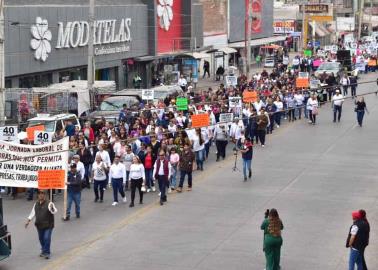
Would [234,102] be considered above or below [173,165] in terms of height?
above

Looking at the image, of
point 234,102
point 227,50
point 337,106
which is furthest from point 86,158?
point 227,50

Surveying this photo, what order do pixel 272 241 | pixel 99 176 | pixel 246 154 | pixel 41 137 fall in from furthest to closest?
1. pixel 246 154
2. pixel 41 137
3. pixel 99 176
4. pixel 272 241

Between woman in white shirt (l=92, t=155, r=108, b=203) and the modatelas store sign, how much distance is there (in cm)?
1757

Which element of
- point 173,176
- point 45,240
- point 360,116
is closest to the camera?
point 45,240

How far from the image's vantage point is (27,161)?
21.7m

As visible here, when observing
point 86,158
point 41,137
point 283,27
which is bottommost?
point 86,158

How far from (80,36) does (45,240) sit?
27094mm

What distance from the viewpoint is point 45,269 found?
16.9 m

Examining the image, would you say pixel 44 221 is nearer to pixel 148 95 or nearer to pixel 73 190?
pixel 73 190

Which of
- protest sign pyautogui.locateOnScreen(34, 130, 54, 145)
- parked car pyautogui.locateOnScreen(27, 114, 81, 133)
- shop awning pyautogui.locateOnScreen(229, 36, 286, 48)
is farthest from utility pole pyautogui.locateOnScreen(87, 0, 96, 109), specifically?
shop awning pyautogui.locateOnScreen(229, 36, 286, 48)

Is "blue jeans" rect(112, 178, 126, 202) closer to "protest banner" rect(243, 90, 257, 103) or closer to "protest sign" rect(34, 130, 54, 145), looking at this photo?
"protest sign" rect(34, 130, 54, 145)

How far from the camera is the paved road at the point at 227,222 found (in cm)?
1756

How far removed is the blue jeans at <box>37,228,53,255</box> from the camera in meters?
17.7

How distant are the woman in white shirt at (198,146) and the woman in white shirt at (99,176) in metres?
4.44
